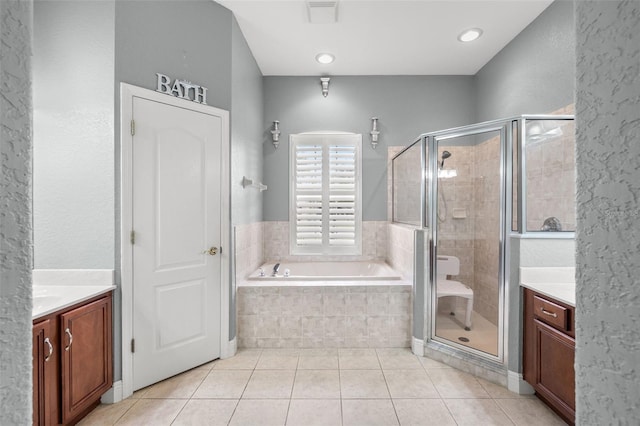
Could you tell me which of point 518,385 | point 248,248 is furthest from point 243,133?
point 518,385

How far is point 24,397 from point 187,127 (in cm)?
218

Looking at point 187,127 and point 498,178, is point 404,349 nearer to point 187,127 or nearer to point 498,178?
point 498,178

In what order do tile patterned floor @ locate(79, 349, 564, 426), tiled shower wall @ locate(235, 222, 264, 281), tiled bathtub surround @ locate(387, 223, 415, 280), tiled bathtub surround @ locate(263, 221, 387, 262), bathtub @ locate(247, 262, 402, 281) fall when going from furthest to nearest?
tiled bathtub surround @ locate(263, 221, 387, 262), bathtub @ locate(247, 262, 402, 281), tiled bathtub surround @ locate(387, 223, 415, 280), tiled shower wall @ locate(235, 222, 264, 281), tile patterned floor @ locate(79, 349, 564, 426)

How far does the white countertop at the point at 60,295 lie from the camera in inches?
61.8

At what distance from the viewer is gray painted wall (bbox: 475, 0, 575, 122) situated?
2248mm

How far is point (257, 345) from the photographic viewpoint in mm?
2668

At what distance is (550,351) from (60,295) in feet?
10.2

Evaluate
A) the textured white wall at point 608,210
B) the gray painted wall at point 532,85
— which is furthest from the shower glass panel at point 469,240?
the textured white wall at point 608,210

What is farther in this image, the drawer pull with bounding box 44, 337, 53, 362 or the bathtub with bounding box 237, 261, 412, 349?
the bathtub with bounding box 237, 261, 412, 349

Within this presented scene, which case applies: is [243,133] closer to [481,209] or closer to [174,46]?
[174,46]

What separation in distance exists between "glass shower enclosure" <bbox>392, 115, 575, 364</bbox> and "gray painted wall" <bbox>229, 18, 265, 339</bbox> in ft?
5.63

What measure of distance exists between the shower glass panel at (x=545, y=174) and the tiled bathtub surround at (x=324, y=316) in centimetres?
120

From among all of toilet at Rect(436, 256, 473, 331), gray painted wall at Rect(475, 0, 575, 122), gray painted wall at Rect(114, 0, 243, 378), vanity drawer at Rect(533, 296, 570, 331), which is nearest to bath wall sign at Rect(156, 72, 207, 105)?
gray painted wall at Rect(114, 0, 243, 378)

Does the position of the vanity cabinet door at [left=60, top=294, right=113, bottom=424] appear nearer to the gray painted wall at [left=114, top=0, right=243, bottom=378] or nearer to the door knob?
the gray painted wall at [left=114, top=0, right=243, bottom=378]
